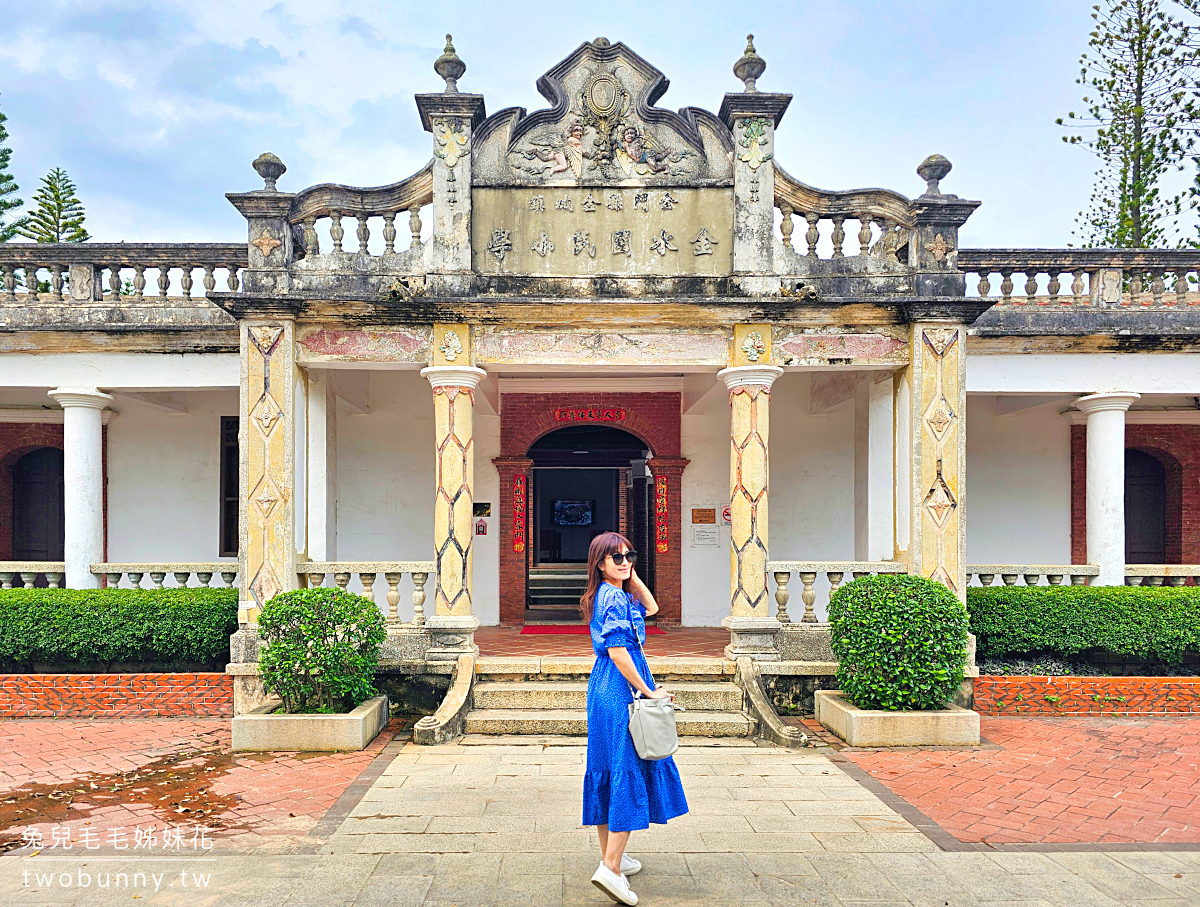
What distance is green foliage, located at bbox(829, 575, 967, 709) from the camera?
6.84 m

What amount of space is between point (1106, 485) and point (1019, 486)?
2.53m

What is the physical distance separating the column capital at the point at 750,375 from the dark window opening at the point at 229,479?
22.8 ft

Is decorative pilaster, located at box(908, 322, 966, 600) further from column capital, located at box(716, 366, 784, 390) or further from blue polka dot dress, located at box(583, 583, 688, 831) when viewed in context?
blue polka dot dress, located at box(583, 583, 688, 831)

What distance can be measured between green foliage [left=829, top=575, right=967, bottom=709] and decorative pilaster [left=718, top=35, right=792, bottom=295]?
122 inches

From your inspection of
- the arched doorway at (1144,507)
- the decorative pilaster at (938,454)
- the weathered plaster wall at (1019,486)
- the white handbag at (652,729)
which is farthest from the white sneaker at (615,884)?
the arched doorway at (1144,507)

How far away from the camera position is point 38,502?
11.8 meters

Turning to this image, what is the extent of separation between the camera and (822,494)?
11234 mm

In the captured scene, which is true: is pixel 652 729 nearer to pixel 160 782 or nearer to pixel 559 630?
pixel 160 782

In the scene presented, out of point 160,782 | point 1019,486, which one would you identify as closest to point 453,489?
point 160,782

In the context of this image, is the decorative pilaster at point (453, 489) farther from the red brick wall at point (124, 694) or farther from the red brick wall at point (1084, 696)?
the red brick wall at point (1084, 696)

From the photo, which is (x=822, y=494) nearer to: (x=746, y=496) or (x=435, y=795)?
(x=746, y=496)

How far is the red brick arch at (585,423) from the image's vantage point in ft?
36.7

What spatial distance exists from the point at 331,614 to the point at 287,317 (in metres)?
2.86

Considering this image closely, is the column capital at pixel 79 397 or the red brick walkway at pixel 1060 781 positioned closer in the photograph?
the red brick walkway at pixel 1060 781
